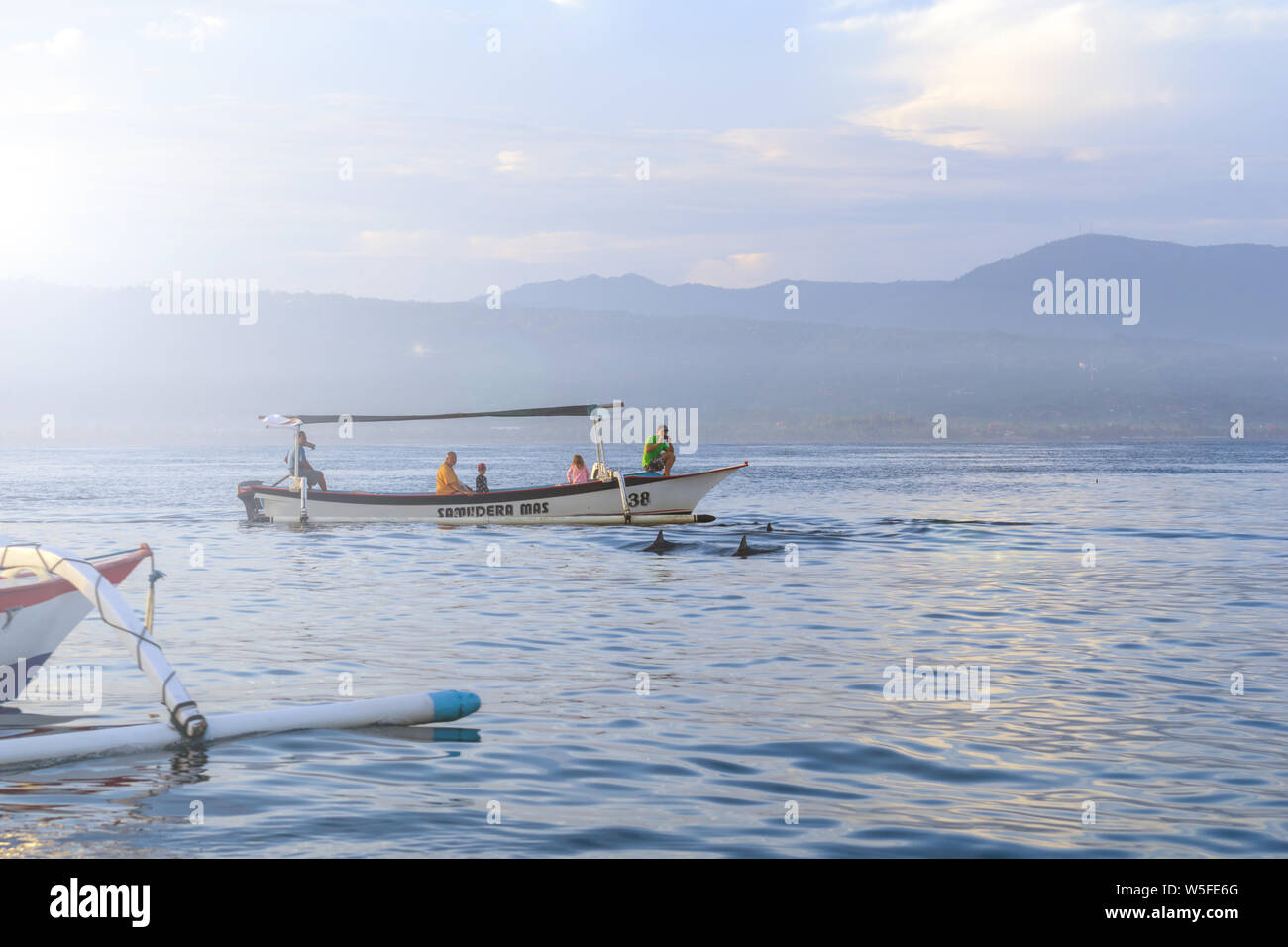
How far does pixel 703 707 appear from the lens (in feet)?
44.3

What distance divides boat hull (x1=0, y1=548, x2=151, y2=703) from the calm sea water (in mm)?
918

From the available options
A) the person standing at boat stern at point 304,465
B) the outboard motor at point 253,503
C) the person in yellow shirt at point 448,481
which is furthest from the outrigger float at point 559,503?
the outboard motor at point 253,503

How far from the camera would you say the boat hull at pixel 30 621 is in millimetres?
13773

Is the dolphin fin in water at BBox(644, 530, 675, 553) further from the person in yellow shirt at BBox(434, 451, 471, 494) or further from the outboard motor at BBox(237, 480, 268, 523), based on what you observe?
the outboard motor at BBox(237, 480, 268, 523)

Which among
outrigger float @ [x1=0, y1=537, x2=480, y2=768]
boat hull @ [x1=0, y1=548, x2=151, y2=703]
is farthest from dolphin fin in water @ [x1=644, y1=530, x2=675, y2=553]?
boat hull @ [x1=0, y1=548, x2=151, y2=703]

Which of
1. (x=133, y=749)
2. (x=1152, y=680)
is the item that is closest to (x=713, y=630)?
(x=1152, y=680)

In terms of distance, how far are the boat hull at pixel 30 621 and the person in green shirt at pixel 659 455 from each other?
Answer: 87.0 ft

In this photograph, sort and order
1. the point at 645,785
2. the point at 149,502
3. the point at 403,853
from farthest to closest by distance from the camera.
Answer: the point at 149,502, the point at 645,785, the point at 403,853

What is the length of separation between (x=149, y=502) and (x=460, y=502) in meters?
30.1

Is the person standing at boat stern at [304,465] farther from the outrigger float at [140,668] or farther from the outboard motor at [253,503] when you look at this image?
the outrigger float at [140,668]

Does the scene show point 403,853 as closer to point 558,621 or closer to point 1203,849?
point 1203,849

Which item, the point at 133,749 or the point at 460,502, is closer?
the point at 133,749

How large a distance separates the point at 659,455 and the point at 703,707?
89.4 feet
